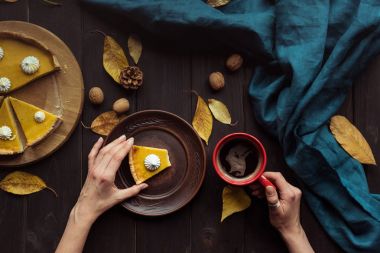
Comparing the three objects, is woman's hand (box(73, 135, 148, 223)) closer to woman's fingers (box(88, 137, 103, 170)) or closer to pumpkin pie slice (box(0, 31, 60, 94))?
woman's fingers (box(88, 137, 103, 170))

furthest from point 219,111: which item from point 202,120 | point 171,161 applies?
point 171,161

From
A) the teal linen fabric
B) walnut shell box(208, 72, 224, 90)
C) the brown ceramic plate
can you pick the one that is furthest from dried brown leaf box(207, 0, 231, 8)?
the brown ceramic plate

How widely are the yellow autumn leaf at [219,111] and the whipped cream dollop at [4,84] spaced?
Result: 1.40 ft

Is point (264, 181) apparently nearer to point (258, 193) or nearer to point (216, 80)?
point (258, 193)

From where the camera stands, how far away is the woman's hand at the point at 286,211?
0.94m

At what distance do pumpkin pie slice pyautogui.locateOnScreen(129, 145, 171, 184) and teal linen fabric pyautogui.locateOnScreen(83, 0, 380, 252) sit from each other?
23 cm

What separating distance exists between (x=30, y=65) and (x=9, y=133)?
5.9 inches

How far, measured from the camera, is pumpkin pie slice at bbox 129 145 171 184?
0.97m

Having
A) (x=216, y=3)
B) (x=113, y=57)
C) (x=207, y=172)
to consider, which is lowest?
(x=207, y=172)

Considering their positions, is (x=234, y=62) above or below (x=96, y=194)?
above

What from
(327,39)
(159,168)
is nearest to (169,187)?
(159,168)

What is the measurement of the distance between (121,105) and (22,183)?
0.90ft

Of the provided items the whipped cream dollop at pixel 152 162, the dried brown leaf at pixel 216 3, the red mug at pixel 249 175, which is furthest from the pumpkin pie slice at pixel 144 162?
the dried brown leaf at pixel 216 3

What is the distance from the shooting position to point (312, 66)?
0.96m
